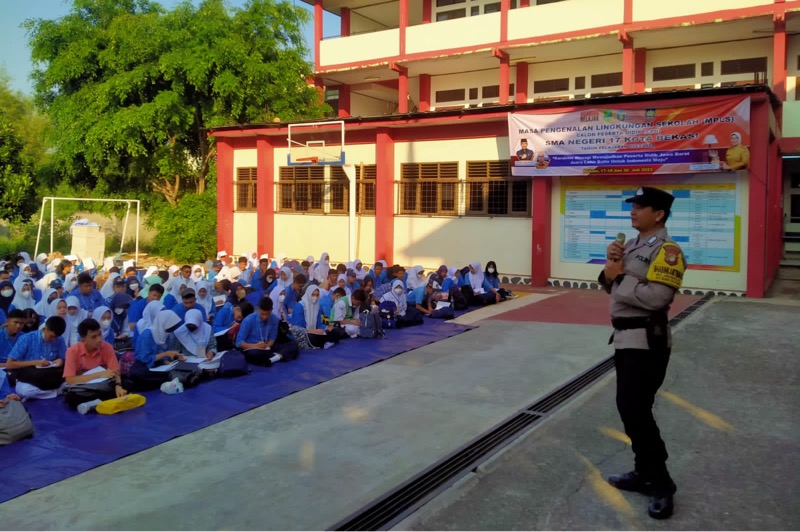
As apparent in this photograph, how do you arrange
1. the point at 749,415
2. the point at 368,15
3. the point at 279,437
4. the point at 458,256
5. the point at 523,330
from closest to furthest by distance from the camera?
the point at 279,437 → the point at 749,415 → the point at 523,330 → the point at 458,256 → the point at 368,15

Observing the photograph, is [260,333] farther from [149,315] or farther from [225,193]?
[225,193]

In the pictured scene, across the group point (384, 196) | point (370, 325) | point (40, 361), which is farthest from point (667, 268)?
point (384, 196)

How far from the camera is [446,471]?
5.19 metres

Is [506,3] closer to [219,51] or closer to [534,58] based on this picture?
[534,58]

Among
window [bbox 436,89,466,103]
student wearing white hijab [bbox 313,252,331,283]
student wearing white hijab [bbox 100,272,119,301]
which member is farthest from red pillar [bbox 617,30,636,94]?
student wearing white hijab [bbox 100,272,119,301]

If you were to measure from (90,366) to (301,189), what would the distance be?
14.3m

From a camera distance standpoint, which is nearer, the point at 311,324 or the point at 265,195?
the point at 311,324

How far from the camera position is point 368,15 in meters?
27.4

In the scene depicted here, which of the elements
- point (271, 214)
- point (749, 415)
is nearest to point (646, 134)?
point (749, 415)

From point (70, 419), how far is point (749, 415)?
636 cm

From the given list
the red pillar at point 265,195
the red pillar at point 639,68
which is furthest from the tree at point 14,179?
the red pillar at point 639,68

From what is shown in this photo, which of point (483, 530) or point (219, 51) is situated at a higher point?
point (219, 51)

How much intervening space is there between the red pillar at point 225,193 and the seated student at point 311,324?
39.4ft

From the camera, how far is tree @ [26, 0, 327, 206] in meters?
22.9
